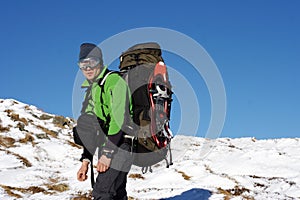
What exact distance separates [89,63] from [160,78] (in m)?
1.33

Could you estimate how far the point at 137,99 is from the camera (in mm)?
6660

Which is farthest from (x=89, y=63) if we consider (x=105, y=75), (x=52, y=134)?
(x=52, y=134)

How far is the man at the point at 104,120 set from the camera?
6090mm

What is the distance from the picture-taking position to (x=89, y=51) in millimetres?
6520

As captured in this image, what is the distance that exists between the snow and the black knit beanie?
80.2 inches

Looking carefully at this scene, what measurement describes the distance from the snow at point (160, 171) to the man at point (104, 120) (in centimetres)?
111

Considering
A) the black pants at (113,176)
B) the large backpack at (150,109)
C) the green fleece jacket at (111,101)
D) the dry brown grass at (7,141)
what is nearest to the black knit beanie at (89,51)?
the green fleece jacket at (111,101)

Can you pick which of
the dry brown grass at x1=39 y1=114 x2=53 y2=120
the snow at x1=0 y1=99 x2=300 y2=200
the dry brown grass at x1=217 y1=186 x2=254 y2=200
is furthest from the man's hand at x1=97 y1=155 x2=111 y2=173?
the dry brown grass at x1=39 y1=114 x2=53 y2=120

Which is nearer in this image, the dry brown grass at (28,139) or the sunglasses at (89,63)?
the sunglasses at (89,63)

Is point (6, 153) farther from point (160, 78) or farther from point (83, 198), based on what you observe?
point (160, 78)

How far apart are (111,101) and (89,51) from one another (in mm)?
1047

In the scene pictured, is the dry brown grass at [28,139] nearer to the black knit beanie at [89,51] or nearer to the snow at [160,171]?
the snow at [160,171]

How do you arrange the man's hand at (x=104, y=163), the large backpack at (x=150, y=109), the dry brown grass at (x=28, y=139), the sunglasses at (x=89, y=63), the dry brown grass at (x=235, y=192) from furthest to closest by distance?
the dry brown grass at (x=28, y=139) < the dry brown grass at (x=235, y=192) < the large backpack at (x=150, y=109) < the sunglasses at (x=89, y=63) < the man's hand at (x=104, y=163)

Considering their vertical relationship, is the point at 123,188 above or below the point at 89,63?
below
